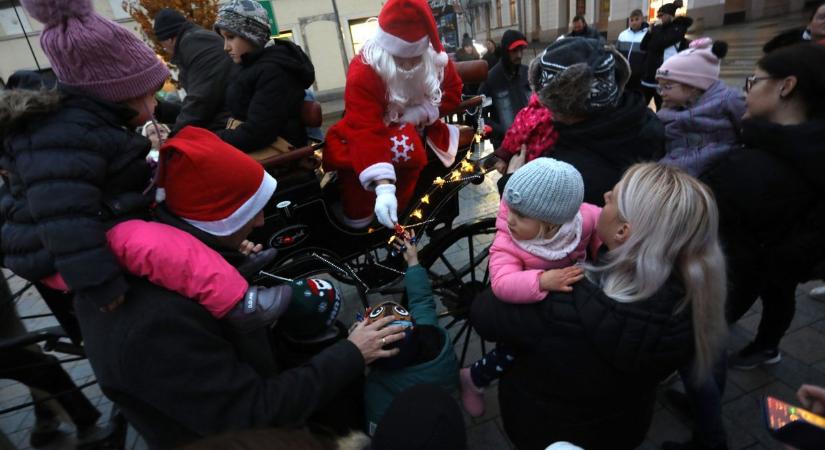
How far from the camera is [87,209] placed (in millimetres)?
1118

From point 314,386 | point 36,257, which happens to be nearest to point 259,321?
point 314,386

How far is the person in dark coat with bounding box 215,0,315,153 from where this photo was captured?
88.6 inches

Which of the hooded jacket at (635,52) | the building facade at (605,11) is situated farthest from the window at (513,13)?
the hooded jacket at (635,52)

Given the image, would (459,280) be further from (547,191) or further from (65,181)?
(65,181)

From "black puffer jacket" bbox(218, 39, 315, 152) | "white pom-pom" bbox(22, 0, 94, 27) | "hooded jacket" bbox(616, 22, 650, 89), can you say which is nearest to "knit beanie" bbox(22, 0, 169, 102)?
"white pom-pom" bbox(22, 0, 94, 27)

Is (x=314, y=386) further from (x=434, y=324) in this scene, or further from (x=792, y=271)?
(x=792, y=271)

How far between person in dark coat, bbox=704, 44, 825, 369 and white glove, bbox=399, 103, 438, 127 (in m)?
1.49

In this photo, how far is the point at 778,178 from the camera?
175 centimetres

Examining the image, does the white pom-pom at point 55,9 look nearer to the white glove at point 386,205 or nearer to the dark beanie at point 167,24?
the white glove at point 386,205

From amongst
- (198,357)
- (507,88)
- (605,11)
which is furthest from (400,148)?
(605,11)

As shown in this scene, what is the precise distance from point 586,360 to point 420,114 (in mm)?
1694

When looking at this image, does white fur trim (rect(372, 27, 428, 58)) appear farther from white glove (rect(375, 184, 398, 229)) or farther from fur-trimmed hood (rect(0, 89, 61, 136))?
fur-trimmed hood (rect(0, 89, 61, 136))

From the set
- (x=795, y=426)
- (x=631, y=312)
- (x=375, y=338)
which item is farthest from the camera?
(x=375, y=338)

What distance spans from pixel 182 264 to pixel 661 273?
1359mm
